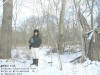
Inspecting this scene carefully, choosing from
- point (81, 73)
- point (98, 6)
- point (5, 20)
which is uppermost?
point (98, 6)

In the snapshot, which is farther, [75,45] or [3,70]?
[75,45]

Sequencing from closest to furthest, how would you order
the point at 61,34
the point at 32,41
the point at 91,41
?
the point at 32,41 → the point at 91,41 → the point at 61,34

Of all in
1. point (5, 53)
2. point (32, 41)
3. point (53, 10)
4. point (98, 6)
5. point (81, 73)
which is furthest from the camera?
point (98, 6)

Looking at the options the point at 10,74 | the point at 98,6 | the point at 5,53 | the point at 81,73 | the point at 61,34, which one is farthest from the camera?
the point at 61,34

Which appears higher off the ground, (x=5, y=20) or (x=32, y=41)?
(x=5, y=20)

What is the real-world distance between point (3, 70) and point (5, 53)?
3283mm

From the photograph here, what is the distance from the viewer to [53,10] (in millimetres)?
6008

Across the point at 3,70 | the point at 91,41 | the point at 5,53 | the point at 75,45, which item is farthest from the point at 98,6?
the point at 3,70

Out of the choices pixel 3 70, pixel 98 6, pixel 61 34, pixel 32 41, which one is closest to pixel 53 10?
pixel 32 41

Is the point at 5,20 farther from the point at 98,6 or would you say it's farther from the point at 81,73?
the point at 98,6

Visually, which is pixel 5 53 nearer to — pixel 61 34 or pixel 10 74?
pixel 10 74

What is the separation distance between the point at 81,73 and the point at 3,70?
193 cm

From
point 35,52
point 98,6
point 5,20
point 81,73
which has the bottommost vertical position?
point 81,73

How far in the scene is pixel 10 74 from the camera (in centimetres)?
413
